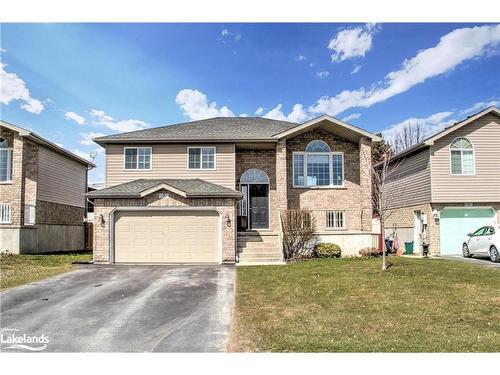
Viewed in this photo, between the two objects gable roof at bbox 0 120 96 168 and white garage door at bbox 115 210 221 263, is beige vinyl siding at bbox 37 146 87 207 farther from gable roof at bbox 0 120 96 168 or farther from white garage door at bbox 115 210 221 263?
white garage door at bbox 115 210 221 263

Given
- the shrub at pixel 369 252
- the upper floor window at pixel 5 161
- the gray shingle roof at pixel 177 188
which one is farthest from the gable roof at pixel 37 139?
the shrub at pixel 369 252

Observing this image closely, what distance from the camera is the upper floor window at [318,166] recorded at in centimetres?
1820

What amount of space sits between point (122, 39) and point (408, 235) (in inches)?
679

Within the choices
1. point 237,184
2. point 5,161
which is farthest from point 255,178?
point 5,161

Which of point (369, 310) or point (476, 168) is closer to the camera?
point (369, 310)

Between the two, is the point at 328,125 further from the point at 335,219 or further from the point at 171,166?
the point at 171,166

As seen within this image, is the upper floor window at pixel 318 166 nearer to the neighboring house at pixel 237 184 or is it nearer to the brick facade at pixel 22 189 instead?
the neighboring house at pixel 237 184

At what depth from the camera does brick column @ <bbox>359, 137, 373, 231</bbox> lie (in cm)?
1758

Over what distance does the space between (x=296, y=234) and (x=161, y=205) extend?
5894 millimetres

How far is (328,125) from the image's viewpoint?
1775 centimetres

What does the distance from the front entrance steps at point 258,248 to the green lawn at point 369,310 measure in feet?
10.2

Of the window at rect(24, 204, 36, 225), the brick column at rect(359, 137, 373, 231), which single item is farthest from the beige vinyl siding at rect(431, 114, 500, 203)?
the window at rect(24, 204, 36, 225)
